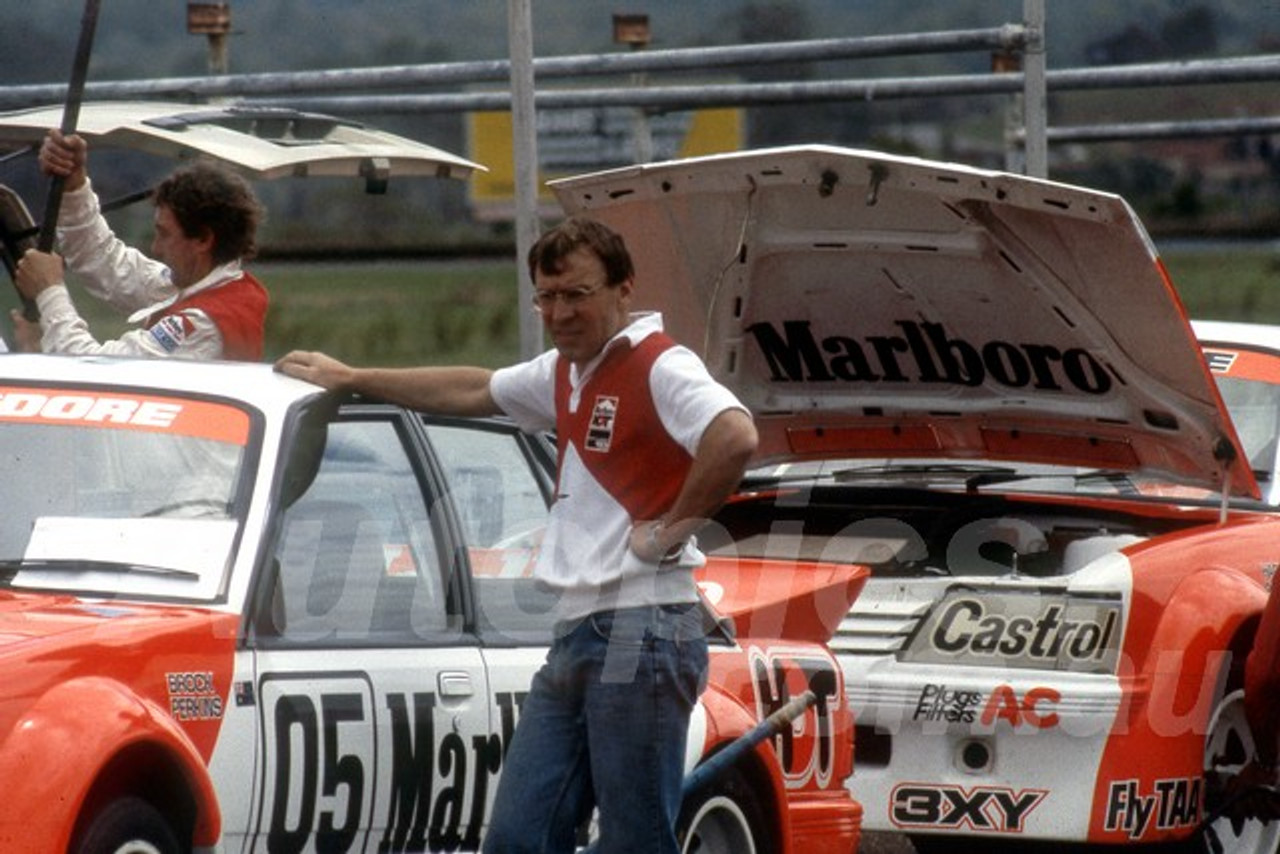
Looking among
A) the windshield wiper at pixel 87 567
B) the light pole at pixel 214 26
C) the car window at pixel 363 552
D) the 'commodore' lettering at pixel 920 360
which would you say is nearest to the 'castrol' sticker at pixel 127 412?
the car window at pixel 363 552

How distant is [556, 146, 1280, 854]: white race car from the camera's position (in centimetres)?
783

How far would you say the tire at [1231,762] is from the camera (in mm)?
8031

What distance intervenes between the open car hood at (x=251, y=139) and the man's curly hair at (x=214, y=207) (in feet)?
0.70

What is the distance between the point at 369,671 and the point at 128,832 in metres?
0.83

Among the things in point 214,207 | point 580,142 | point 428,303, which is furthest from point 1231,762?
point 428,303

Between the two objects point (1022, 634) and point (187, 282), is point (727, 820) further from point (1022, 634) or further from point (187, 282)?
point (187, 282)

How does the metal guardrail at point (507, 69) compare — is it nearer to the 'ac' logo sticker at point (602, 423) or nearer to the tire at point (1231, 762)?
the tire at point (1231, 762)

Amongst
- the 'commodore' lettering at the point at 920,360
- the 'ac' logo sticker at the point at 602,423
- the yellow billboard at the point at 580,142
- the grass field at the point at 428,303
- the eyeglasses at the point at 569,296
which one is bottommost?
the grass field at the point at 428,303

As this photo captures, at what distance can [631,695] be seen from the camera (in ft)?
19.2

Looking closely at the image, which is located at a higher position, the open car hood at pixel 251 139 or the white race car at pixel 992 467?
the open car hood at pixel 251 139

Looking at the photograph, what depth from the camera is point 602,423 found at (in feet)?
19.5

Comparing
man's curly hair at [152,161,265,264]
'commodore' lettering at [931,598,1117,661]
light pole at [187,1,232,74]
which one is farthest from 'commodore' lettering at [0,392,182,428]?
light pole at [187,1,232,74]

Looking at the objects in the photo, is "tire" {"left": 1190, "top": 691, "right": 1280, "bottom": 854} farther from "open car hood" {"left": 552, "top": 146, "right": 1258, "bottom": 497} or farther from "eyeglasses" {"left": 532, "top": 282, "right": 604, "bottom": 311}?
"eyeglasses" {"left": 532, "top": 282, "right": 604, "bottom": 311}

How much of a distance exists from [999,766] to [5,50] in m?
67.6
